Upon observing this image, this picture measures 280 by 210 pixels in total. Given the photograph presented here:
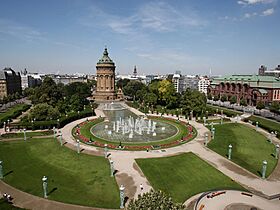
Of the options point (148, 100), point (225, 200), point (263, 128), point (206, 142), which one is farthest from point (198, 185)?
point (148, 100)

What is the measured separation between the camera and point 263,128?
56.6 meters

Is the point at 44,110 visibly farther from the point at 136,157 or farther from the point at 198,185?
the point at 198,185

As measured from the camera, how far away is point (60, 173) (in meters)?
30.9

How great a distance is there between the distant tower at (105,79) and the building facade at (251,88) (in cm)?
5542

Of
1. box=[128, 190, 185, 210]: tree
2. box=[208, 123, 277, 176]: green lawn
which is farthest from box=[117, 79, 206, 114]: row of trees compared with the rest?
box=[128, 190, 185, 210]: tree

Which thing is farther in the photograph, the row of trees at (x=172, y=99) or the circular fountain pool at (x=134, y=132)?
the row of trees at (x=172, y=99)

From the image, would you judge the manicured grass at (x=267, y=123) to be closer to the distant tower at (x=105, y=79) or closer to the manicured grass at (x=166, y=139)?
the manicured grass at (x=166, y=139)

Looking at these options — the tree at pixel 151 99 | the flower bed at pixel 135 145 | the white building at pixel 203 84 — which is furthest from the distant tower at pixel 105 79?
the white building at pixel 203 84

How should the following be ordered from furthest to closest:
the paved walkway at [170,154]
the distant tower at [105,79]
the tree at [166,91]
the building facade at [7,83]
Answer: the distant tower at [105,79] < the building facade at [7,83] < the tree at [166,91] < the paved walkway at [170,154]

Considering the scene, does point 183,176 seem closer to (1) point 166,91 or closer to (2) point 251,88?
(1) point 166,91

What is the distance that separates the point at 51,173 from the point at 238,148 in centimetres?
3221

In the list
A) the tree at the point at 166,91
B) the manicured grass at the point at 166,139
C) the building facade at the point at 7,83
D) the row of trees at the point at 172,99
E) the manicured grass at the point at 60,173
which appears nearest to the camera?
the manicured grass at the point at 60,173

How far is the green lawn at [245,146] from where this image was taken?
115ft

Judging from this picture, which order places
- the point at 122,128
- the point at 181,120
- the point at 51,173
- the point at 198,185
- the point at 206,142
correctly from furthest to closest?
the point at 181,120 < the point at 122,128 < the point at 206,142 < the point at 51,173 < the point at 198,185
